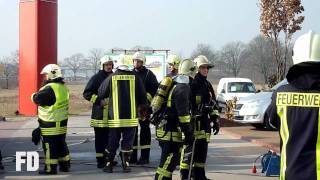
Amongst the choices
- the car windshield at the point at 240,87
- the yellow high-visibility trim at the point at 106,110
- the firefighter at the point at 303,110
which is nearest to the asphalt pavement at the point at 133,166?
the yellow high-visibility trim at the point at 106,110

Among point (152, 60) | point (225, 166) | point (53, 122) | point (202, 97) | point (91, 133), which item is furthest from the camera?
point (152, 60)

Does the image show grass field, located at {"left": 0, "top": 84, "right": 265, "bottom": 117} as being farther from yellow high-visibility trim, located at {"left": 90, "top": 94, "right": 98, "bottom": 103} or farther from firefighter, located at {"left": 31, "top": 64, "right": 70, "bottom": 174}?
firefighter, located at {"left": 31, "top": 64, "right": 70, "bottom": 174}

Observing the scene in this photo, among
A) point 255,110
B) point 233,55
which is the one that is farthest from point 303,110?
point 233,55

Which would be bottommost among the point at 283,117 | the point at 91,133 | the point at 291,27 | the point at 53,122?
the point at 91,133

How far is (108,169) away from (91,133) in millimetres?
6820

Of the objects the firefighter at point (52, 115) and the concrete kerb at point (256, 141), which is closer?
the firefighter at point (52, 115)

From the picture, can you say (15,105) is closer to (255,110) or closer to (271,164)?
(255,110)

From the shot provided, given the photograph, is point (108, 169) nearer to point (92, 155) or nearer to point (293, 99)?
point (92, 155)

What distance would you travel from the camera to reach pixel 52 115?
28.7 feet

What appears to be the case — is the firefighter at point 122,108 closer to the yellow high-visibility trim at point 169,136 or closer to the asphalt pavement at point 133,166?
the asphalt pavement at point 133,166

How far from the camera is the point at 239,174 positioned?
29.1ft

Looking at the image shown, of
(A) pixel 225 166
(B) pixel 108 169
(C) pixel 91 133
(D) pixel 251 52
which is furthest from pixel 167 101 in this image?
(D) pixel 251 52

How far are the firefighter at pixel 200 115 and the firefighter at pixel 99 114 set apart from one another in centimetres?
210

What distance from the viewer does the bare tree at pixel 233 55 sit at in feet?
257
